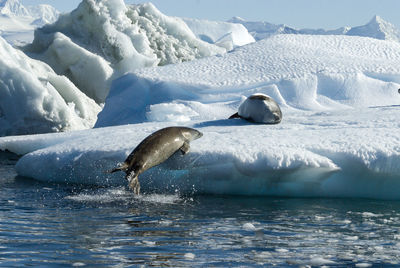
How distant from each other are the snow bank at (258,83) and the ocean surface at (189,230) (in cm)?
478

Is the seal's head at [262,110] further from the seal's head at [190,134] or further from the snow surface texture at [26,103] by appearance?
the snow surface texture at [26,103]

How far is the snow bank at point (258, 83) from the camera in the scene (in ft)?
34.2

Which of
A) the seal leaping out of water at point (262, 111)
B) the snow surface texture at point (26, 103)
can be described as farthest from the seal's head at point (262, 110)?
the snow surface texture at point (26, 103)

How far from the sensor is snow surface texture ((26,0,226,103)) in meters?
16.7

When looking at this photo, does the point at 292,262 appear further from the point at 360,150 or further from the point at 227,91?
the point at 227,91

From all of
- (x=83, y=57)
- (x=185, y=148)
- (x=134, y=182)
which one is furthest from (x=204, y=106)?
(x=83, y=57)

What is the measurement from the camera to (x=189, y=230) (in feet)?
13.8

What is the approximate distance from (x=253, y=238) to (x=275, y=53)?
8201 mm

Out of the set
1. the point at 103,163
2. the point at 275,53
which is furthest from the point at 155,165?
the point at 275,53

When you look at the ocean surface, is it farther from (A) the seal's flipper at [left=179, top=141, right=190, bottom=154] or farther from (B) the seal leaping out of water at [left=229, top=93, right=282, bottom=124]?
(B) the seal leaping out of water at [left=229, top=93, right=282, bottom=124]

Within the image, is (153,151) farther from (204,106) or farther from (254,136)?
(204,106)

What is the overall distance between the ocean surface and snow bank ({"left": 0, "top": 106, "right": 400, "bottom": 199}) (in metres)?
0.18

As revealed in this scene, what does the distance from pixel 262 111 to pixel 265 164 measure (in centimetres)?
186

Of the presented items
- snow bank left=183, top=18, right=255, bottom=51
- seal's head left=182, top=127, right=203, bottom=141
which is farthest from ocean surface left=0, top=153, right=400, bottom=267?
snow bank left=183, top=18, right=255, bottom=51
